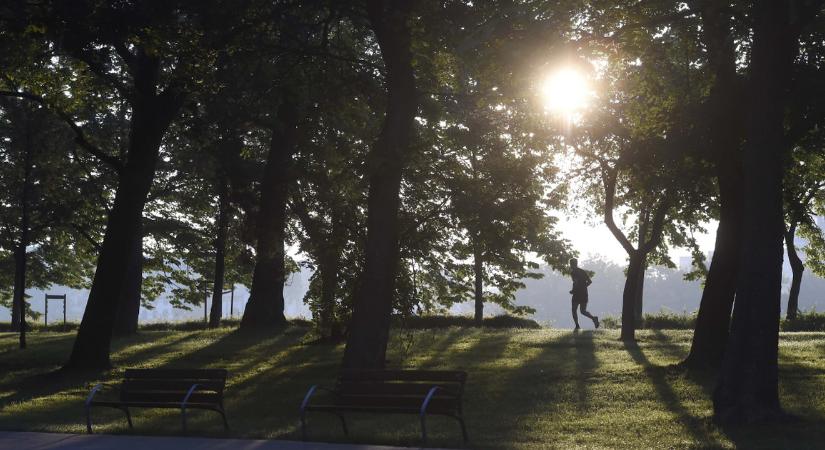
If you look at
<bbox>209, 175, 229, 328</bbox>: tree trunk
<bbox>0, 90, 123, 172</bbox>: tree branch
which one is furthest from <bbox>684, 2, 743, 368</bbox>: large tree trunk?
<bbox>209, 175, 229, 328</bbox>: tree trunk

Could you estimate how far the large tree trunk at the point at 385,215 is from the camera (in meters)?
16.5

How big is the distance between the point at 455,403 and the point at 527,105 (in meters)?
7.34

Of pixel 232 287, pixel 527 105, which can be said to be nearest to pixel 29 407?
pixel 527 105

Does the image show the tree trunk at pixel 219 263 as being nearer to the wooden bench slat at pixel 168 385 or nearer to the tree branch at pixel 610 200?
the tree branch at pixel 610 200

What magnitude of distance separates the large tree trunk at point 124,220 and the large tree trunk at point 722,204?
34.8 ft

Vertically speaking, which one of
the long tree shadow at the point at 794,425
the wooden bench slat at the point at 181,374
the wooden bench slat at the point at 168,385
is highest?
the wooden bench slat at the point at 181,374

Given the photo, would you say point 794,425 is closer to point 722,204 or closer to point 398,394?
point 398,394

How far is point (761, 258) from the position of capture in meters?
12.8

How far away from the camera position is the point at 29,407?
55.6ft

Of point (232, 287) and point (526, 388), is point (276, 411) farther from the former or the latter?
point (232, 287)

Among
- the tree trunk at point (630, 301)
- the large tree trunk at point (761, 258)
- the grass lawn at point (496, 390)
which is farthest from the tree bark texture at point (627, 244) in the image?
the large tree trunk at point (761, 258)

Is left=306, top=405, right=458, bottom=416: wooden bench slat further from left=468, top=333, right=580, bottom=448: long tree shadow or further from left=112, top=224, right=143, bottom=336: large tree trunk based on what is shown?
left=112, top=224, right=143, bottom=336: large tree trunk

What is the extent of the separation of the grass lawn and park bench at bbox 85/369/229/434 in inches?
14.0

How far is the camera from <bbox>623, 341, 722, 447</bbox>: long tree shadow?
12.3 meters
